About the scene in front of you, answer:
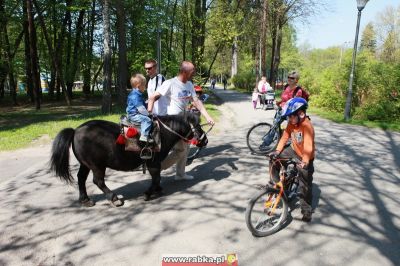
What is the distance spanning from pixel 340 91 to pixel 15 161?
14.7 m

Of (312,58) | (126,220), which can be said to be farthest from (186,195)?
(312,58)

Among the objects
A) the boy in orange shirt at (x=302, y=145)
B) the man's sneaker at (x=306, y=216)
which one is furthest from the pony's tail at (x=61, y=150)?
the man's sneaker at (x=306, y=216)

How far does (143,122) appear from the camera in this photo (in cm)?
523

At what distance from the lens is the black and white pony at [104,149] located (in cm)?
A: 506

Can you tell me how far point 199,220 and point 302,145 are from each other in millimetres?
1777

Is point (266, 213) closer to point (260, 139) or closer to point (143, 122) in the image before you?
point (143, 122)

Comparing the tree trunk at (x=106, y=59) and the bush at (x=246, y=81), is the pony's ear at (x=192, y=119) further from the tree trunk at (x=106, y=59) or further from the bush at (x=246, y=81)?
the bush at (x=246, y=81)

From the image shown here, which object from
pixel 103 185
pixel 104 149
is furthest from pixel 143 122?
pixel 103 185

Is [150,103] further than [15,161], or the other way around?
[15,161]

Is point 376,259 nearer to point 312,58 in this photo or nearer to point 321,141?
point 321,141

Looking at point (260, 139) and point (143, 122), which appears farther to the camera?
point (260, 139)

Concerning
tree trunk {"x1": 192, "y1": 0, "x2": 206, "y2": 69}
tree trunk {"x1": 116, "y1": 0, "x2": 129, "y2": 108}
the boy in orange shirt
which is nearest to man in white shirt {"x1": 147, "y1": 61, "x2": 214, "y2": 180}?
the boy in orange shirt

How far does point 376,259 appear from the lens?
389cm

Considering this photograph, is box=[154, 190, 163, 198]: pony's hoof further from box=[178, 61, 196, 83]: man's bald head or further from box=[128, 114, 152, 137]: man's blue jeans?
box=[178, 61, 196, 83]: man's bald head
